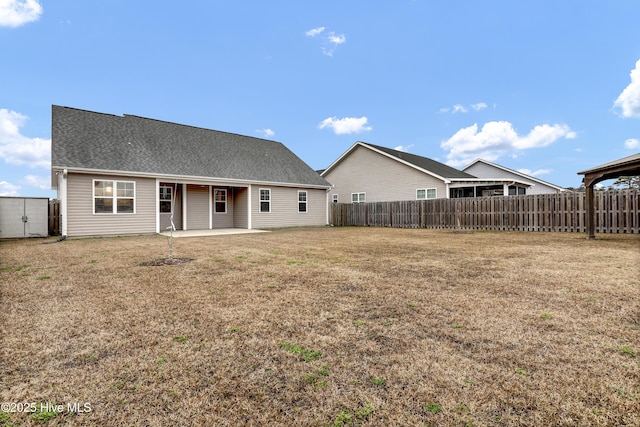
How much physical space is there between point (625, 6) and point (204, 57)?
72.7 feet

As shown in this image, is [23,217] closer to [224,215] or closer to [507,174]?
[224,215]

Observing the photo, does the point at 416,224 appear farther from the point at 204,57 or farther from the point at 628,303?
the point at 204,57

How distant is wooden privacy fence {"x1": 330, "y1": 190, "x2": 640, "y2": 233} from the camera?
11.2 meters

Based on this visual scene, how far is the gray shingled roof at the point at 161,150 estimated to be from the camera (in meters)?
13.4

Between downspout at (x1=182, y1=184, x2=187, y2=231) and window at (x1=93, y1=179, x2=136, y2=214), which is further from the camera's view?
downspout at (x1=182, y1=184, x2=187, y2=231)

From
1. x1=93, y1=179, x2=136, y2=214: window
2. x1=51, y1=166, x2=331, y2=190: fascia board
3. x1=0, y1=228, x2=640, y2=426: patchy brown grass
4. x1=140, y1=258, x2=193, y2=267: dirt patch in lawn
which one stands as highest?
x1=51, y1=166, x2=331, y2=190: fascia board

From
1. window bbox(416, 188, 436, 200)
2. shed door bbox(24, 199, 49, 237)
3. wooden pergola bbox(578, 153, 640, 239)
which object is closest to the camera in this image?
wooden pergola bbox(578, 153, 640, 239)

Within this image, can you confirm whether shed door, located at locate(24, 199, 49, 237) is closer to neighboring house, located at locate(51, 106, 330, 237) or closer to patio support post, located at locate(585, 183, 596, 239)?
neighboring house, located at locate(51, 106, 330, 237)

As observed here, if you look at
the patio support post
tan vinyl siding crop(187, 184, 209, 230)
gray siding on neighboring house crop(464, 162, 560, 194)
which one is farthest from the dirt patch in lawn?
gray siding on neighboring house crop(464, 162, 560, 194)

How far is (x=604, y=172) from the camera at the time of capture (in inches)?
375

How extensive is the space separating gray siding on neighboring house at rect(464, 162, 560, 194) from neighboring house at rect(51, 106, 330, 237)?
18750 millimetres

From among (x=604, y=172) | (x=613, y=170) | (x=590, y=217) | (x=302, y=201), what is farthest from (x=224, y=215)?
(x=613, y=170)

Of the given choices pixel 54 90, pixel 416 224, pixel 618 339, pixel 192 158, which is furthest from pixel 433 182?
pixel 54 90

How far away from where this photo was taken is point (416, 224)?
1773 centimetres
